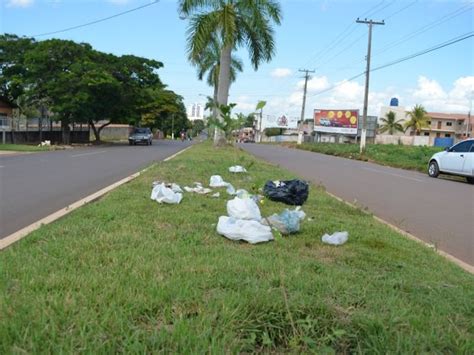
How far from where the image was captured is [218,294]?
3742 millimetres

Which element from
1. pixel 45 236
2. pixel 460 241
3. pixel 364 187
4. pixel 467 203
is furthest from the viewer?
pixel 364 187

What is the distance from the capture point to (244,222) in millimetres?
5852

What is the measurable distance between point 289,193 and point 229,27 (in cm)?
1635

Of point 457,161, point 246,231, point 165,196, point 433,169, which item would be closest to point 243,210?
point 246,231

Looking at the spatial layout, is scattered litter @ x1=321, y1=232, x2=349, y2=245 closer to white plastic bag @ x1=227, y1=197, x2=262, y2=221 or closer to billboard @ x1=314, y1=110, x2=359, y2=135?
white plastic bag @ x1=227, y1=197, x2=262, y2=221

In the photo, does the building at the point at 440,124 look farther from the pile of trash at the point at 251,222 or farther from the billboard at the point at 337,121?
the pile of trash at the point at 251,222

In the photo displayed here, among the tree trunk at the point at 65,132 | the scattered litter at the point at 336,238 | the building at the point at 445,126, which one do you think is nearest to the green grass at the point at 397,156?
the scattered litter at the point at 336,238

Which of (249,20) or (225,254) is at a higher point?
(249,20)

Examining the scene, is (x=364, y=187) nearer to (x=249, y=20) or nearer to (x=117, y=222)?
(x=117, y=222)

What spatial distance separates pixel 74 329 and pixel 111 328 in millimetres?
219

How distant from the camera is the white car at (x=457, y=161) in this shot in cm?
1845

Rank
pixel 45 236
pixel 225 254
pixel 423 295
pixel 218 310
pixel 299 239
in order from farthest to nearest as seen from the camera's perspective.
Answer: pixel 299 239 → pixel 45 236 → pixel 225 254 → pixel 423 295 → pixel 218 310

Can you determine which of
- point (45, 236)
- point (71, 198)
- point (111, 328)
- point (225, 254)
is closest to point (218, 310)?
point (111, 328)

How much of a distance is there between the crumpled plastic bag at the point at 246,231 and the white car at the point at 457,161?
1478 centimetres
